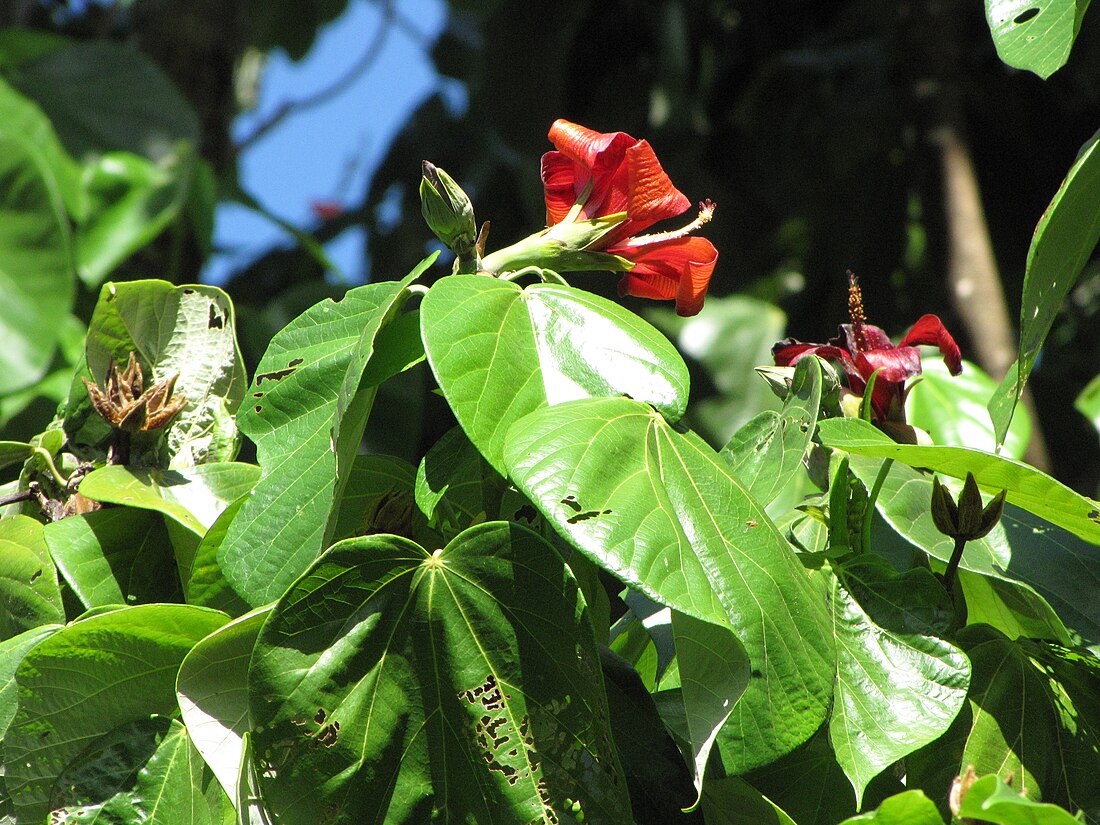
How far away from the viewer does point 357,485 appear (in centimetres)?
44

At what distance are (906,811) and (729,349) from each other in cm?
170

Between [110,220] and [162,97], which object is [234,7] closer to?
[162,97]

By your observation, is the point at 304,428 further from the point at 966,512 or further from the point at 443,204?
the point at 966,512

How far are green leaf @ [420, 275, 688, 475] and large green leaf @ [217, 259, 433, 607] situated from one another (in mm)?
24

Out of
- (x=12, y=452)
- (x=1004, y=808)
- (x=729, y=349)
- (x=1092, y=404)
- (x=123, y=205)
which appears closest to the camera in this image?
(x=1004, y=808)

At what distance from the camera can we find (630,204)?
1.50ft

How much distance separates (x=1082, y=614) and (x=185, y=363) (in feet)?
1.32

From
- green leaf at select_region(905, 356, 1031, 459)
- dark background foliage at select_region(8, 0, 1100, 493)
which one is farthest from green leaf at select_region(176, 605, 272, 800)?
dark background foliage at select_region(8, 0, 1100, 493)

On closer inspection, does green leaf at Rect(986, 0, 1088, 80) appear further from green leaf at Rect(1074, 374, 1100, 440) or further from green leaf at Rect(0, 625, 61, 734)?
green leaf at Rect(1074, 374, 1100, 440)

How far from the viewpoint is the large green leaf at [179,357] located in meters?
0.50

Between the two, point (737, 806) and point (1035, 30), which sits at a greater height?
point (1035, 30)

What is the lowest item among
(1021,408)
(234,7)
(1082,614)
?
(1021,408)

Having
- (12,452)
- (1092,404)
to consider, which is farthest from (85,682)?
(1092,404)

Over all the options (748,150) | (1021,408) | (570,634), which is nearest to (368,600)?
(570,634)
